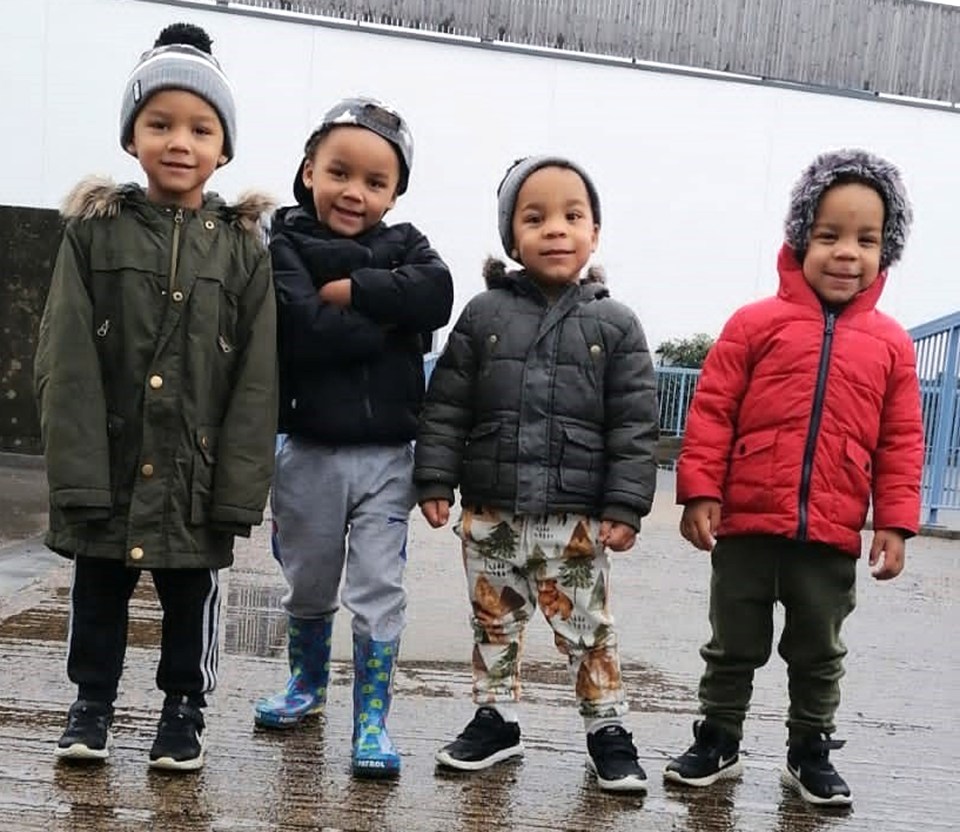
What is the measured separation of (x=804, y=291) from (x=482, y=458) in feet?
3.03

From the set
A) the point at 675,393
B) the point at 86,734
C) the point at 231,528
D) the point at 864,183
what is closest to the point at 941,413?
the point at 864,183

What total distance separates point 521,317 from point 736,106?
19.7 metres

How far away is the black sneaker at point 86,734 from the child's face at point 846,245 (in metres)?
2.06

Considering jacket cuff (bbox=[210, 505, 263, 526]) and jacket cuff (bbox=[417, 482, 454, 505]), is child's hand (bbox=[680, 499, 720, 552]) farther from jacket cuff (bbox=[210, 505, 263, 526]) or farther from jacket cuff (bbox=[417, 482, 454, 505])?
jacket cuff (bbox=[210, 505, 263, 526])

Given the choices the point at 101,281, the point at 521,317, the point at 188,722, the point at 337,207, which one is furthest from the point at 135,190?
the point at 188,722

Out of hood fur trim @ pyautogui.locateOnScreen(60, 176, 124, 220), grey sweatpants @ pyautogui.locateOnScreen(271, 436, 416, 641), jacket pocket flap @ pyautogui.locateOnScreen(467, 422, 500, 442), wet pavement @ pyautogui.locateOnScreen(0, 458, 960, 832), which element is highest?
hood fur trim @ pyautogui.locateOnScreen(60, 176, 124, 220)

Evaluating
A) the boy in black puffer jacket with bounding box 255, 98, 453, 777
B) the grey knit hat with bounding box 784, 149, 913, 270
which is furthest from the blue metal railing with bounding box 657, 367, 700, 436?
the boy in black puffer jacket with bounding box 255, 98, 453, 777

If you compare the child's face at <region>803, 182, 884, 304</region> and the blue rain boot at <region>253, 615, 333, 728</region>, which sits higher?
the child's face at <region>803, 182, 884, 304</region>

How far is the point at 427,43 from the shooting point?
20.8 metres

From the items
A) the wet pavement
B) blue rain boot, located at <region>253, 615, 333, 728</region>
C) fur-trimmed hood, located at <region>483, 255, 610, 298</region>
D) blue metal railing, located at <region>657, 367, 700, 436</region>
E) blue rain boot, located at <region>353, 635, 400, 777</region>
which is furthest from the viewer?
blue metal railing, located at <region>657, 367, 700, 436</region>

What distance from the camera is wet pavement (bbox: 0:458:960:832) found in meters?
2.83

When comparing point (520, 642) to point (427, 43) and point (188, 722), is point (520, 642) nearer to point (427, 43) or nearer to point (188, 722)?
point (188, 722)

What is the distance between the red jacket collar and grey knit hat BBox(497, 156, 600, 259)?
51 centimetres

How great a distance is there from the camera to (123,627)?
10.2 feet
